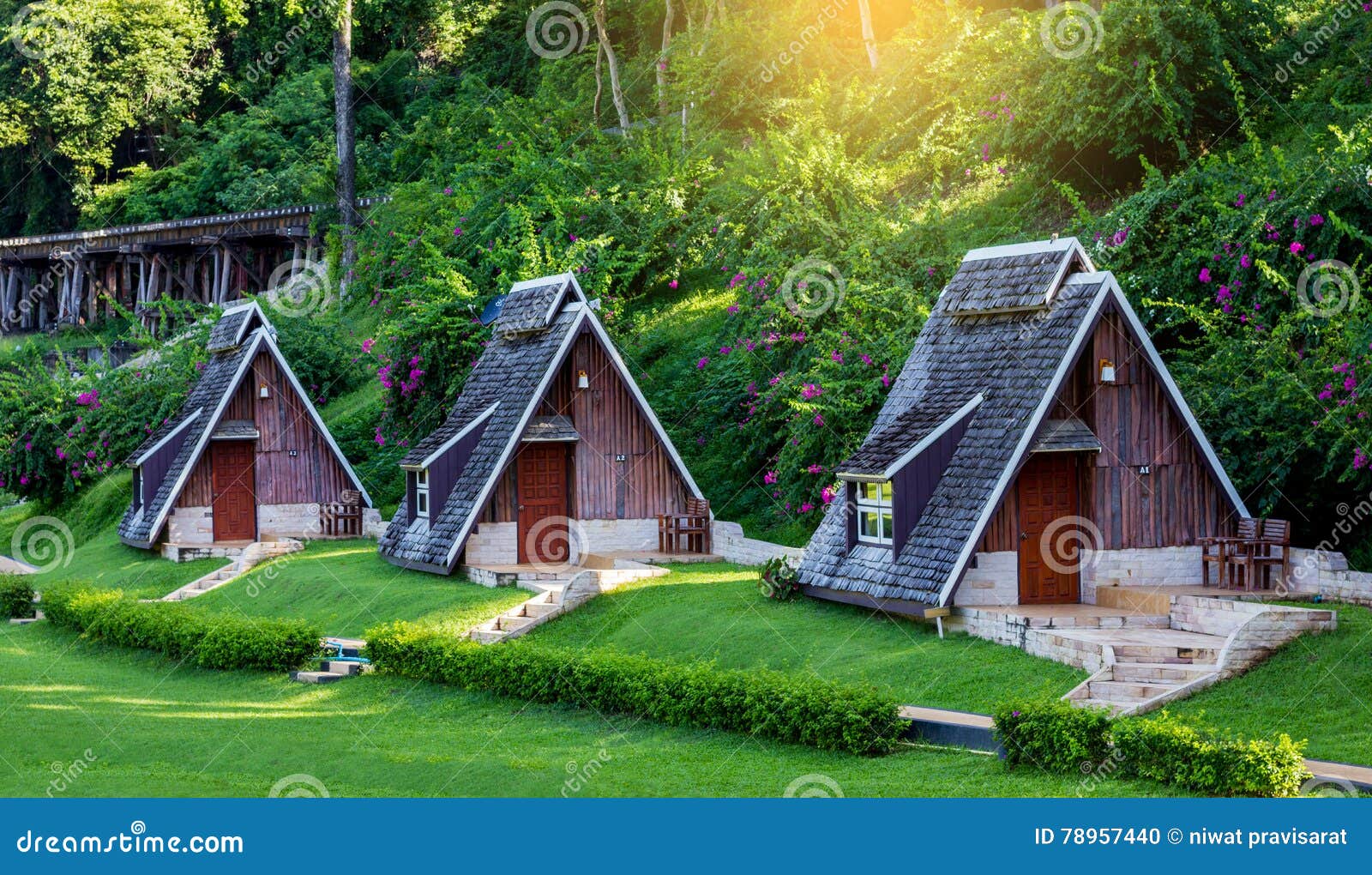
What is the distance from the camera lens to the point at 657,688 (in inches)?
759

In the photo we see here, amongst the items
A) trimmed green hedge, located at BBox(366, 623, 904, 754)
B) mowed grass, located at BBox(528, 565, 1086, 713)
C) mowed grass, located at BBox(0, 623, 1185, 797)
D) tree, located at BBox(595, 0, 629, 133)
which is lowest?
mowed grass, located at BBox(0, 623, 1185, 797)

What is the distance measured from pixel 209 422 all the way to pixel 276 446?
1546mm

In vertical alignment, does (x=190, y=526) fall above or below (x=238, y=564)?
above

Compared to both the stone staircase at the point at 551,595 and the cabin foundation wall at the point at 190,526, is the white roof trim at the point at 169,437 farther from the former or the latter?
the stone staircase at the point at 551,595

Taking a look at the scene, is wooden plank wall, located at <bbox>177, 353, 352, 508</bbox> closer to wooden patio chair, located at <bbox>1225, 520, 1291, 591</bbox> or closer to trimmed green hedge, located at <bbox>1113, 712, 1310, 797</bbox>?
wooden patio chair, located at <bbox>1225, 520, 1291, 591</bbox>

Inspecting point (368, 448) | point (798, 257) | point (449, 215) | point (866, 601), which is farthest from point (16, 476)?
point (866, 601)

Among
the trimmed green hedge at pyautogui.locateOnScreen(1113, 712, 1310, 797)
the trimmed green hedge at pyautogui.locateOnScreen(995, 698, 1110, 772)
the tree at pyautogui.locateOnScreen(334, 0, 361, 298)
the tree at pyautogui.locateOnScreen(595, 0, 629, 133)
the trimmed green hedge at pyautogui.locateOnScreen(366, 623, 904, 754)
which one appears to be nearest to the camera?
the trimmed green hedge at pyautogui.locateOnScreen(1113, 712, 1310, 797)

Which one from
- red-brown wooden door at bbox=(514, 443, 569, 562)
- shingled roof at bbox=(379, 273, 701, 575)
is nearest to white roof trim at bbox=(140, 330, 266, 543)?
shingled roof at bbox=(379, 273, 701, 575)

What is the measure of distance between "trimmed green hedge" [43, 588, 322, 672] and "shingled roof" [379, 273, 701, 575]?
10.9 feet

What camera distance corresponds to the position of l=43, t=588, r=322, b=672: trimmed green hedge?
24.5 metres

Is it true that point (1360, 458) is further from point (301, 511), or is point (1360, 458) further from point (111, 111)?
point (111, 111)

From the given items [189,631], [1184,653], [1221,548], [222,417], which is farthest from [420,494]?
[1184,653]

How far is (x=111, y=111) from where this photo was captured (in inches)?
2896

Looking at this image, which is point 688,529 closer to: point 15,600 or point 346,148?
point 15,600
